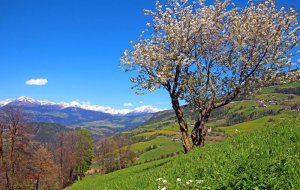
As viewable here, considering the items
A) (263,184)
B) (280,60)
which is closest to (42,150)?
(280,60)

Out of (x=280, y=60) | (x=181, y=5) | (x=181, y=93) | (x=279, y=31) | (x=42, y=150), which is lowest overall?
(x=42, y=150)

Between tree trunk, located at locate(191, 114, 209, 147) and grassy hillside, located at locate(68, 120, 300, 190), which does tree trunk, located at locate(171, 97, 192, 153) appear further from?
grassy hillside, located at locate(68, 120, 300, 190)

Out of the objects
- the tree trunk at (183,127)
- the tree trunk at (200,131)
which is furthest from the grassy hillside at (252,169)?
the tree trunk at (183,127)

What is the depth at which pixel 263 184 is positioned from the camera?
25.5 feet

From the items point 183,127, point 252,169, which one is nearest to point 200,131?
point 183,127

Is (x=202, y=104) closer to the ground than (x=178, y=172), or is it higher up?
higher up

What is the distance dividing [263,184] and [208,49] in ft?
67.8

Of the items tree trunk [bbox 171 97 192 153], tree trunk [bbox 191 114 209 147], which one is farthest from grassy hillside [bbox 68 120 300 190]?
tree trunk [bbox 171 97 192 153]

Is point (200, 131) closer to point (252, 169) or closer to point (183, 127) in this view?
point (183, 127)

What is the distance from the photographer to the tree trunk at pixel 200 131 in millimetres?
25641

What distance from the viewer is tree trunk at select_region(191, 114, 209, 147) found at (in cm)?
2564

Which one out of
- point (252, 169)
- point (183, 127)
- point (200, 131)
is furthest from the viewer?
point (183, 127)

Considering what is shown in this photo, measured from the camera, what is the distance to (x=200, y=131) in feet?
84.5

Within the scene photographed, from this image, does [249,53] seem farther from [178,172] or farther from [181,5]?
[178,172]
